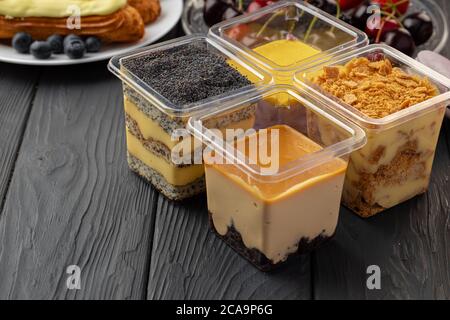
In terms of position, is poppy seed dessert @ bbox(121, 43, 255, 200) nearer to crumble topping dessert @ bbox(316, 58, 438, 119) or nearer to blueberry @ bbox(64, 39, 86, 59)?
crumble topping dessert @ bbox(316, 58, 438, 119)

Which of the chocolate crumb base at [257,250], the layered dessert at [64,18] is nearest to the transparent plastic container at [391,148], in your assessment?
the chocolate crumb base at [257,250]

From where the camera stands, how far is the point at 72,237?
141 cm

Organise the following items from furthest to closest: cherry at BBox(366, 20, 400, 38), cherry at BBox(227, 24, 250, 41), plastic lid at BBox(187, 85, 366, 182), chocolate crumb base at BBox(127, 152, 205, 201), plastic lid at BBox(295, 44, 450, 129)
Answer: cherry at BBox(366, 20, 400, 38) → cherry at BBox(227, 24, 250, 41) → chocolate crumb base at BBox(127, 152, 205, 201) → plastic lid at BBox(295, 44, 450, 129) → plastic lid at BBox(187, 85, 366, 182)

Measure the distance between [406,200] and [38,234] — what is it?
64 centimetres

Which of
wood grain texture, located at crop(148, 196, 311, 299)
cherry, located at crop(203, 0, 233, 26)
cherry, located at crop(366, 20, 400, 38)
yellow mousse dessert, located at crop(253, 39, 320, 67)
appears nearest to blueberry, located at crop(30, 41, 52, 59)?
cherry, located at crop(203, 0, 233, 26)

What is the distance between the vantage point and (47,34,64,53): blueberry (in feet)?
6.17

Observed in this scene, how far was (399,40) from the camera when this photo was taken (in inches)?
71.8

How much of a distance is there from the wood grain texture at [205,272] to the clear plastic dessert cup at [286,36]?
0.34m

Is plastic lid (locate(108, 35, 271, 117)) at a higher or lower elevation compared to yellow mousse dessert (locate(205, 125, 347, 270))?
higher

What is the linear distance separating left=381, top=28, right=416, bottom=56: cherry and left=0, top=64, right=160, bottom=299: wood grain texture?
23.3 inches

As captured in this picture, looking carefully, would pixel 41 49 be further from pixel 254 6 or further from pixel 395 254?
pixel 395 254

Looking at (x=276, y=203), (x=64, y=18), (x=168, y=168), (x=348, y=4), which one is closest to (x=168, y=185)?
(x=168, y=168)

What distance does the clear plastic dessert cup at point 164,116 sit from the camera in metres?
1.39

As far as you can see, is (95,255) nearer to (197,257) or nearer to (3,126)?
(197,257)
